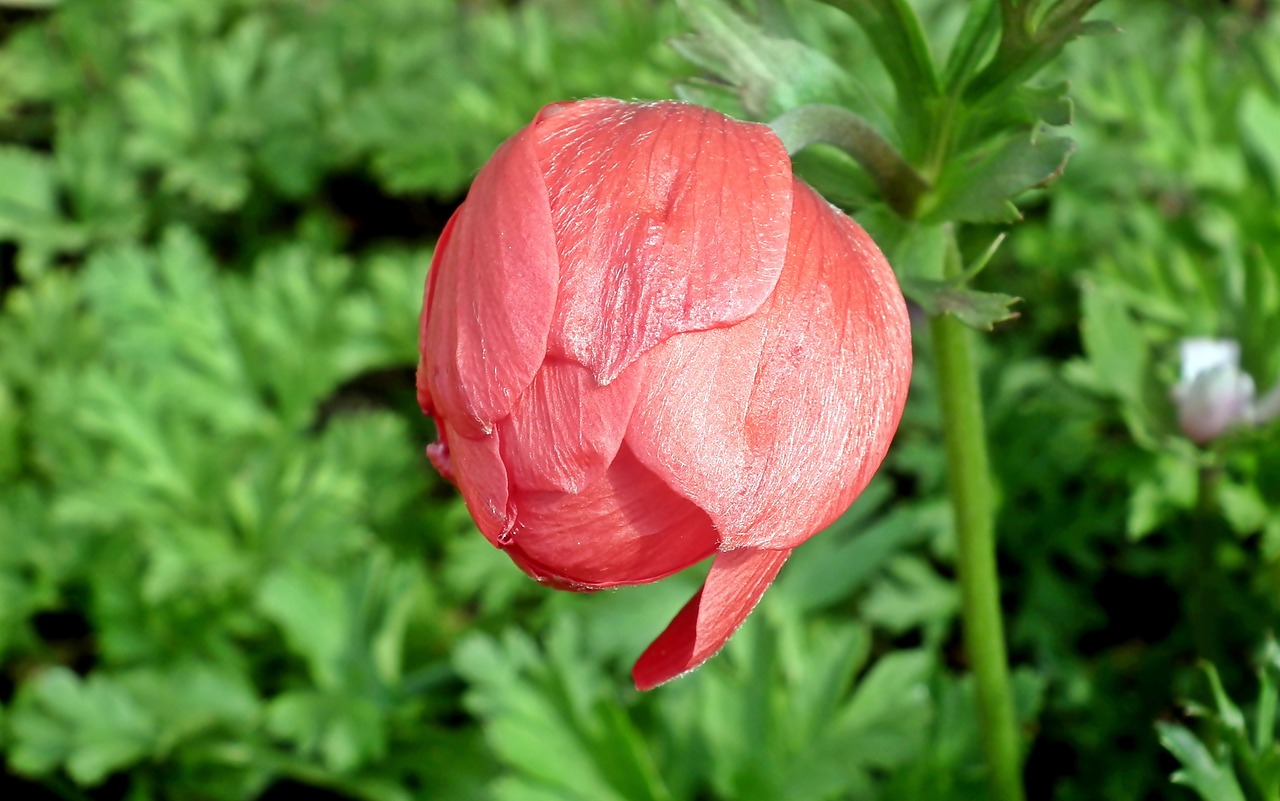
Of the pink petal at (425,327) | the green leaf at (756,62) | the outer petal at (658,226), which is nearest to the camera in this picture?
the outer petal at (658,226)

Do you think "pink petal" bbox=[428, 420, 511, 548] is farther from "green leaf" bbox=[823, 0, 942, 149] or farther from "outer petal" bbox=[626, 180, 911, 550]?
"green leaf" bbox=[823, 0, 942, 149]

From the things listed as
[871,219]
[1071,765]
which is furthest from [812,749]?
[871,219]

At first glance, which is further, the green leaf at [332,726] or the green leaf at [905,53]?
the green leaf at [332,726]

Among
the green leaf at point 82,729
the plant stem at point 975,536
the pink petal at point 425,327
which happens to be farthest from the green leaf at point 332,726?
the pink petal at point 425,327

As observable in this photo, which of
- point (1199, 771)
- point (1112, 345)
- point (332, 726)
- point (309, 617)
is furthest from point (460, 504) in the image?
point (1199, 771)

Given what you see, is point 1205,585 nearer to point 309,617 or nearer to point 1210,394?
point 1210,394

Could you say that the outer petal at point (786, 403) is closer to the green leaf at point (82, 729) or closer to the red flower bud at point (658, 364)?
the red flower bud at point (658, 364)
